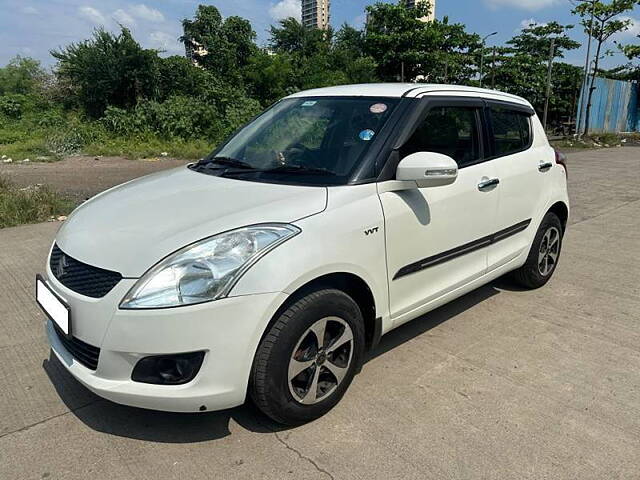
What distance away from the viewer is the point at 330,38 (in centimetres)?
3198

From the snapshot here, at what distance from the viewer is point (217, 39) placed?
27406 mm

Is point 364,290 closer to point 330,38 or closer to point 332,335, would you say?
point 332,335

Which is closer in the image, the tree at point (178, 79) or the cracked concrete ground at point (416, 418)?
the cracked concrete ground at point (416, 418)

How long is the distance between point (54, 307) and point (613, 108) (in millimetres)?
28524

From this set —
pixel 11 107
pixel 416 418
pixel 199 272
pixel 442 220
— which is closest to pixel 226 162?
pixel 199 272

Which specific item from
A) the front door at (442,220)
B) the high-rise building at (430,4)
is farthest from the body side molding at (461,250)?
the high-rise building at (430,4)

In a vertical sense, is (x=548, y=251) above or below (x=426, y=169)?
below

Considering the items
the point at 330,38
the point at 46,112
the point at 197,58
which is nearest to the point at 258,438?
the point at 46,112

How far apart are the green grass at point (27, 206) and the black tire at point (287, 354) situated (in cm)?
558

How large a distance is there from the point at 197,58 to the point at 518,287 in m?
28.4

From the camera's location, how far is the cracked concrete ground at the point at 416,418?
2203 mm

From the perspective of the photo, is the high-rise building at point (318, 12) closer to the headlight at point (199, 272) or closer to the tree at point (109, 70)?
the tree at point (109, 70)

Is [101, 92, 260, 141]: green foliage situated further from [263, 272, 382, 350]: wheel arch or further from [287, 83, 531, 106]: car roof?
[263, 272, 382, 350]: wheel arch

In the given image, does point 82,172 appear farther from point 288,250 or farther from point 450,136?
point 288,250
